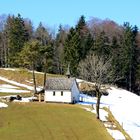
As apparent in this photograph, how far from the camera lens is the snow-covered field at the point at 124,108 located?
55544 mm

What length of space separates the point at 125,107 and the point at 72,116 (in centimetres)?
1795

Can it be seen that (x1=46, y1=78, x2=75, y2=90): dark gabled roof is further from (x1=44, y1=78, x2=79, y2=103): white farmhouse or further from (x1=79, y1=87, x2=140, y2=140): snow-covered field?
(x1=79, y1=87, x2=140, y2=140): snow-covered field

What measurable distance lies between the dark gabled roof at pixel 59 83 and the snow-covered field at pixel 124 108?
4.83 metres

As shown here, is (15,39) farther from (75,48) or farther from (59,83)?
(59,83)

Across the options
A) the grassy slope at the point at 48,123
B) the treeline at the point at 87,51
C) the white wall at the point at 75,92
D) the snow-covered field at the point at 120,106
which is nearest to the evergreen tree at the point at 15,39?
the treeline at the point at 87,51

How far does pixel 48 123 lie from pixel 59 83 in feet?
73.3

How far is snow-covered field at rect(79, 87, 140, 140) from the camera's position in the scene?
55.5m

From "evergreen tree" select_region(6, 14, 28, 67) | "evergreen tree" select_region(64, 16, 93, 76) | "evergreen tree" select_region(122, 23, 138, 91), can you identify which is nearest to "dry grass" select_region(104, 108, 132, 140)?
"evergreen tree" select_region(64, 16, 93, 76)

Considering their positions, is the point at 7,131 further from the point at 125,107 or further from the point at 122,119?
the point at 125,107

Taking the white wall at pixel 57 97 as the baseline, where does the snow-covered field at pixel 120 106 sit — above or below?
below

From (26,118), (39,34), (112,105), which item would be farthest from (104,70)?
(39,34)

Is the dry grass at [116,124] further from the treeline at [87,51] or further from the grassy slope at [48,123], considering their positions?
the treeline at [87,51]

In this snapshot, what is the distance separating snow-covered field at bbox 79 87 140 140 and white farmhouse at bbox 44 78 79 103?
4221 mm

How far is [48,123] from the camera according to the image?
56.3m
